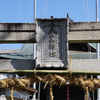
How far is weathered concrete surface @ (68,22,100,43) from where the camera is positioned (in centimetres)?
479

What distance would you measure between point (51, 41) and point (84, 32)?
66 cm

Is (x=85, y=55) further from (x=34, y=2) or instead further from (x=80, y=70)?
(x=80, y=70)

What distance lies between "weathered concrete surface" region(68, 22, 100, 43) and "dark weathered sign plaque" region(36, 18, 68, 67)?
193 mm

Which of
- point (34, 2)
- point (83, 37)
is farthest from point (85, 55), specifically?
point (83, 37)

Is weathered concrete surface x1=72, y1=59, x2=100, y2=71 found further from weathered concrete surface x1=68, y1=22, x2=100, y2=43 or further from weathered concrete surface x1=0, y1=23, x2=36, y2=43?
weathered concrete surface x1=0, y1=23, x2=36, y2=43

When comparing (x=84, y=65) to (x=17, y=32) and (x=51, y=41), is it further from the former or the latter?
(x=17, y=32)

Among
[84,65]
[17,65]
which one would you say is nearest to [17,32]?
[17,65]

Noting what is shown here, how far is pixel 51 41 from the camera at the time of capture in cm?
469

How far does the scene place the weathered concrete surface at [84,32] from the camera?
479cm

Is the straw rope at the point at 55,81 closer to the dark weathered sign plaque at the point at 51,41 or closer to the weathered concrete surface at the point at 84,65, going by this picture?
the weathered concrete surface at the point at 84,65

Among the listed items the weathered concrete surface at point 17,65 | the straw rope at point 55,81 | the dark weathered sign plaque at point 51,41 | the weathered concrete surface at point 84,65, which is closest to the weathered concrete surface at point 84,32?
the dark weathered sign plaque at point 51,41

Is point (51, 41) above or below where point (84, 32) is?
below

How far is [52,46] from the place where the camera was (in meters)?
4.69

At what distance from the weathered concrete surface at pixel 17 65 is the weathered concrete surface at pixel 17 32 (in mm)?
402
